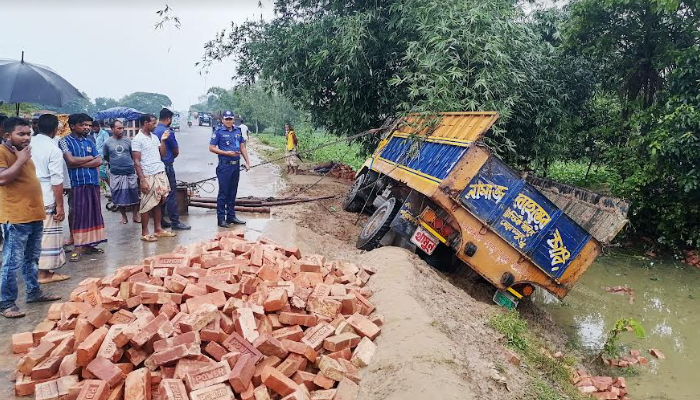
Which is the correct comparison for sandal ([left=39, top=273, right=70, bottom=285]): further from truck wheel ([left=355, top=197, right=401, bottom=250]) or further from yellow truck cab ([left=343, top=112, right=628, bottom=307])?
yellow truck cab ([left=343, top=112, right=628, bottom=307])

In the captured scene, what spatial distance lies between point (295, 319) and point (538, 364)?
8.13 feet

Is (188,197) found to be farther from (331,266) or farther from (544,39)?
(544,39)

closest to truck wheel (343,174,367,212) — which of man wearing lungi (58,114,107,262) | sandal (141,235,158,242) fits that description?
sandal (141,235,158,242)

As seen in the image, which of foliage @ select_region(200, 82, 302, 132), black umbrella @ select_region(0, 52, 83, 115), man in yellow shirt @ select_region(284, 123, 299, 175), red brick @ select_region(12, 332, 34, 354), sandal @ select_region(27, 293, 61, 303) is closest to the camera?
red brick @ select_region(12, 332, 34, 354)

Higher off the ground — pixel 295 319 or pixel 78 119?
pixel 78 119

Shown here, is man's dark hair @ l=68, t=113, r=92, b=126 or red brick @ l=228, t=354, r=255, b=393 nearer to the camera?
red brick @ l=228, t=354, r=255, b=393

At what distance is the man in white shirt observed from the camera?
A: 464 cm

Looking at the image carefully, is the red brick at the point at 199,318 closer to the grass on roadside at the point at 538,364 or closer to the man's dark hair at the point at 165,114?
the grass on roadside at the point at 538,364

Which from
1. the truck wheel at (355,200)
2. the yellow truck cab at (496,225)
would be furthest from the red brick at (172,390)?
the truck wheel at (355,200)

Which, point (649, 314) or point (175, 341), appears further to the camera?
point (649, 314)

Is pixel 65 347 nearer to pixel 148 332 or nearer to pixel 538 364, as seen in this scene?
pixel 148 332

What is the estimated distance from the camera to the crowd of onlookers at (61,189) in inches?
164

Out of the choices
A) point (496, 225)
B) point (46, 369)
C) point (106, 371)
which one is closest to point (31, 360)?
point (46, 369)

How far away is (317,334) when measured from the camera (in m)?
3.65
